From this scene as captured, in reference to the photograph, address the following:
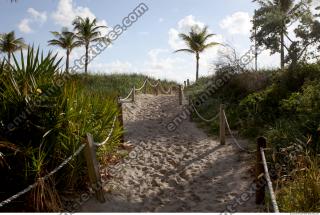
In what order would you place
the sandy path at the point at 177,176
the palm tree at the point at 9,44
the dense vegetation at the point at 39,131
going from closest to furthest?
1. the dense vegetation at the point at 39,131
2. the sandy path at the point at 177,176
3. the palm tree at the point at 9,44

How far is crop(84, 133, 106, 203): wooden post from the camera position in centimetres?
541

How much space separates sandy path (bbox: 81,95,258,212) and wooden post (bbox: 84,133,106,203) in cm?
15

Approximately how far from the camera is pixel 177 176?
23.3 ft

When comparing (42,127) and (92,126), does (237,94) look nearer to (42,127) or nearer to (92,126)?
(92,126)

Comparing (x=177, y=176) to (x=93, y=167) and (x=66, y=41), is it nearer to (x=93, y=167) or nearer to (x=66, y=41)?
(x=93, y=167)

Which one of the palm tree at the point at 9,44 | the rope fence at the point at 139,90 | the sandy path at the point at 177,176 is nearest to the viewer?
the sandy path at the point at 177,176

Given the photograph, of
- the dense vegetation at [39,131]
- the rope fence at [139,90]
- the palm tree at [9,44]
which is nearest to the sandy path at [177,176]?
the dense vegetation at [39,131]

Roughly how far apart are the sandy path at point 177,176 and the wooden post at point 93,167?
0.15 m

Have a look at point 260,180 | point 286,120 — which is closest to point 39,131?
point 260,180

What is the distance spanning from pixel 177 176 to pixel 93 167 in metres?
2.07

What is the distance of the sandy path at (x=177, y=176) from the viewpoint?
18.7ft

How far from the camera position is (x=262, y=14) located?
94.8 feet

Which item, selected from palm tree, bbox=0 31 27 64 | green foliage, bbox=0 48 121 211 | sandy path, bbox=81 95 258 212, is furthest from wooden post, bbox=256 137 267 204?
palm tree, bbox=0 31 27 64

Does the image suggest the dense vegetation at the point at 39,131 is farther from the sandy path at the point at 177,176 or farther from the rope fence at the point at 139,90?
the rope fence at the point at 139,90
